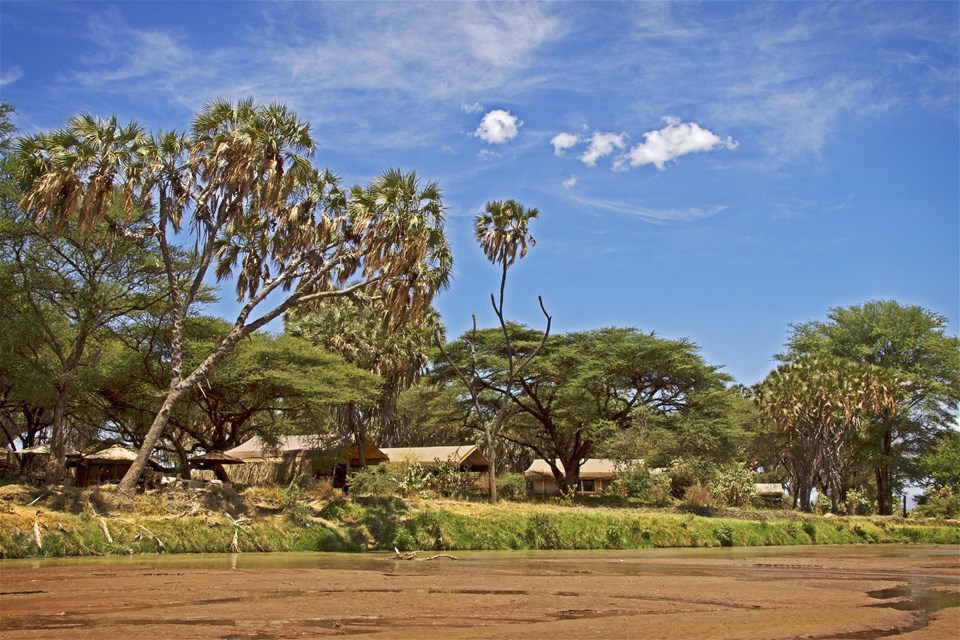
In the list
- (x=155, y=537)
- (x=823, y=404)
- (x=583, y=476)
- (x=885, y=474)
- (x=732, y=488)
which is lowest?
(x=583, y=476)

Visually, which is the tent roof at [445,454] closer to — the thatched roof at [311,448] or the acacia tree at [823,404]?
the thatched roof at [311,448]

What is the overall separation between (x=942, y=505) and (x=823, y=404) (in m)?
8.49

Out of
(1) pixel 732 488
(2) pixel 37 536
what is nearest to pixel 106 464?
(2) pixel 37 536

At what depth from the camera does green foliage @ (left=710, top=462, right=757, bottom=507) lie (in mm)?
40969

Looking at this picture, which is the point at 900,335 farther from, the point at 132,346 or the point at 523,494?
the point at 132,346

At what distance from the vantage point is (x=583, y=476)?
63.2m

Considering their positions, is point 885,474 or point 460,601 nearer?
point 460,601

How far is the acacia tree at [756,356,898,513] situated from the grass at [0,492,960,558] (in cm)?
1212

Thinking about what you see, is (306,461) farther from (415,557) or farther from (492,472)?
(415,557)

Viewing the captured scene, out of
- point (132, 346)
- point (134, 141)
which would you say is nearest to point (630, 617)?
point (134, 141)

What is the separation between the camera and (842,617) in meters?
9.84

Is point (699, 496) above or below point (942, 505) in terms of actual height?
above

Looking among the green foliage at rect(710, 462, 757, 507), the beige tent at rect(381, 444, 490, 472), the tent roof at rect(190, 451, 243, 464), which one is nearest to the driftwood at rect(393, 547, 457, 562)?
the tent roof at rect(190, 451, 243, 464)

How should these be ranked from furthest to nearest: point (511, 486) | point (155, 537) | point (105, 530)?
point (511, 486) → point (155, 537) → point (105, 530)
